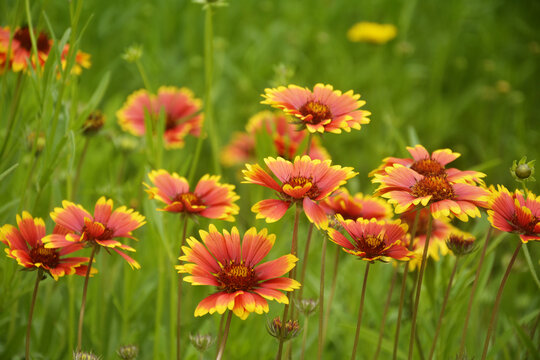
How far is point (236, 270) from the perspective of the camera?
2.83 feet

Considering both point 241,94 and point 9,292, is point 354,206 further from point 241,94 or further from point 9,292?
point 241,94

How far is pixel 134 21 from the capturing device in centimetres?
315

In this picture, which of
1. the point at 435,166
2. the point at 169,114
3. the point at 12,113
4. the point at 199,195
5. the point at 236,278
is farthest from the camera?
the point at 169,114

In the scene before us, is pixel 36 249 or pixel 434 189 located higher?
pixel 434 189

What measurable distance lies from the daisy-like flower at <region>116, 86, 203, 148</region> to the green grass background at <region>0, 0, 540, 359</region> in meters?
0.07

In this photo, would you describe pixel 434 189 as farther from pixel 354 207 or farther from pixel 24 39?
pixel 24 39

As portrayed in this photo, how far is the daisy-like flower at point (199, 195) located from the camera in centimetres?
101

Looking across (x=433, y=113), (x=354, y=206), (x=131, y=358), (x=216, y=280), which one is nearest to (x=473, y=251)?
(x=354, y=206)

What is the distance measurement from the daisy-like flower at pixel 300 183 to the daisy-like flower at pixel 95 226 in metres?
0.22

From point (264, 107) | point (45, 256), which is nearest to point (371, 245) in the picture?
point (45, 256)

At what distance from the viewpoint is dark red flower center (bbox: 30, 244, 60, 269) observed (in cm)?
91

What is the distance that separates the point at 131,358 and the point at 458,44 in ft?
10.1

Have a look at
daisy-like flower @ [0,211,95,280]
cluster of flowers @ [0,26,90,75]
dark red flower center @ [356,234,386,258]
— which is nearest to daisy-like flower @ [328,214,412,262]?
dark red flower center @ [356,234,386,258]

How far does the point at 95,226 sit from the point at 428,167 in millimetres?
578
